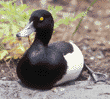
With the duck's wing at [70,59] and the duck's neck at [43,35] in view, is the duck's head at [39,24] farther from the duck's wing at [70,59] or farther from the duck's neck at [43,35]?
the duck's wing at [70,59]

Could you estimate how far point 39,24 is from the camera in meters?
1.53

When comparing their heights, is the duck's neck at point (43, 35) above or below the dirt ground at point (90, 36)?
above

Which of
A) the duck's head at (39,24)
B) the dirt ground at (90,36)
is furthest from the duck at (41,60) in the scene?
the dirt ground at (90,36)

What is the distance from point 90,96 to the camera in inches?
61.7

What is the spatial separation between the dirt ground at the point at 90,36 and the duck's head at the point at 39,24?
1.03 m

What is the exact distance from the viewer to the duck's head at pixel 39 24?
4.91ft

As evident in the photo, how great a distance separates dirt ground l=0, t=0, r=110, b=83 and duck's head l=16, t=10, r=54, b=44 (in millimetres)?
1028

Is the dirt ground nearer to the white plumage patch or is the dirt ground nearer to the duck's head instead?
the white plumage patch

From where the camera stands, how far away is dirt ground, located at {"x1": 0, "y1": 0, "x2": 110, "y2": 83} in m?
2.55

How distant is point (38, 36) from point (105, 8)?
10.8 feet

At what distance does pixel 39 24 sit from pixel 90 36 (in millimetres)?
2174

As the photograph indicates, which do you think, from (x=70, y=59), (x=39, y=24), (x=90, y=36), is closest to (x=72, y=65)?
(x=70, y=59)

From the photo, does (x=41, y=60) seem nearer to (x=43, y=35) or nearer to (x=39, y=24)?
(x=43, y=35)

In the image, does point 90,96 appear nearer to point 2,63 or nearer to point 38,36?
point 38,36
